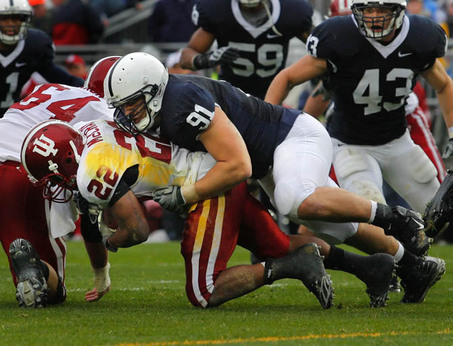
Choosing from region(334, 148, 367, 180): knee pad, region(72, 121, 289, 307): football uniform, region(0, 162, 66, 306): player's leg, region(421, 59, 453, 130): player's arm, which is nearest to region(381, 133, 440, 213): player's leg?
region(334, 148, 367, 180): knee pad

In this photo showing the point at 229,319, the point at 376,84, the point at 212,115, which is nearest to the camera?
the point at 229,319

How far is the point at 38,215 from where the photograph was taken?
4934 millimetres

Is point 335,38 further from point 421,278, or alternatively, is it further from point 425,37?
point 421,278

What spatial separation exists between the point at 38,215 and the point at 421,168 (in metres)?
2.16

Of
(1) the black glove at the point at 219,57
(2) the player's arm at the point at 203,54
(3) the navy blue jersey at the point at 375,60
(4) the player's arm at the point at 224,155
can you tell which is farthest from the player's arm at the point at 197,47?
(4) the player's arm at the point at 224,155

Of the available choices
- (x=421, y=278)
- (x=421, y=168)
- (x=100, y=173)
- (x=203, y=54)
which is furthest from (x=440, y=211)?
(x=203, y=54)

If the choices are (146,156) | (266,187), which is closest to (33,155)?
(146,156)

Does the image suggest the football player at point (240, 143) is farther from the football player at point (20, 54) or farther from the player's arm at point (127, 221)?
the football player at point (20, 54)

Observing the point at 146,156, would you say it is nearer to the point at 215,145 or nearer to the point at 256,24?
the point at 215,145

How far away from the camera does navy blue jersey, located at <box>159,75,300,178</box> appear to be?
4.39 metres

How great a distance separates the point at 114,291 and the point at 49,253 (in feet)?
2.33

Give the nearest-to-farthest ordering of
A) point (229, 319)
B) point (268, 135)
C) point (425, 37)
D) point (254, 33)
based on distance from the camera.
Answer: point (229, 319)
point (268, 135)
point (425, 37)
point (254, 33)

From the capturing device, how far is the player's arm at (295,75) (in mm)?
5453

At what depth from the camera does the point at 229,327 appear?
397 centimetres
